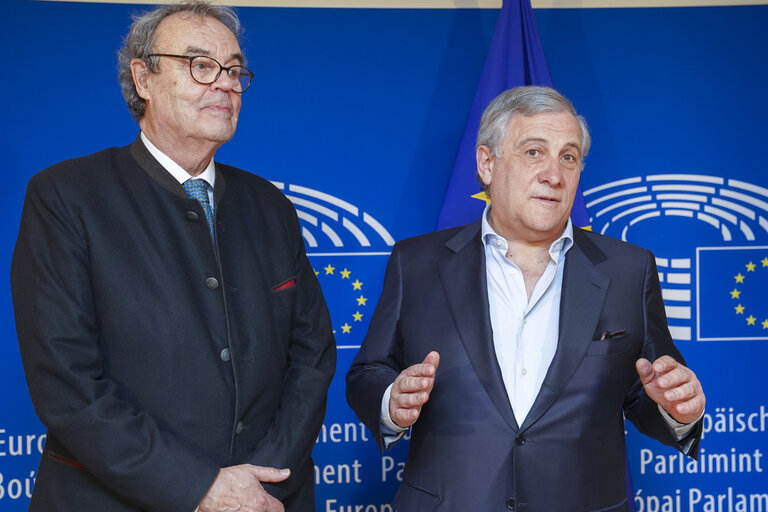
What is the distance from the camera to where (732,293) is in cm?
326

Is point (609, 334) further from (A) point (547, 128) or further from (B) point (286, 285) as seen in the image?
(B) point (286, 285)

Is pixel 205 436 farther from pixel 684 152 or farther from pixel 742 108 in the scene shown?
pixel 742 108

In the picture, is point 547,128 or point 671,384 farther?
point 547,128

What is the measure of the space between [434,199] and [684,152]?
3.63 feet

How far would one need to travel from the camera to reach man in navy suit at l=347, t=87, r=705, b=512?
184 centimetres

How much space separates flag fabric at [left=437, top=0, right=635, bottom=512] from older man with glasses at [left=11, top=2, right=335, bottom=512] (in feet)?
3.69

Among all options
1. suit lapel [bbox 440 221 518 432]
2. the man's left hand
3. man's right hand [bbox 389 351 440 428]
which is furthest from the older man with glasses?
the man's left hand

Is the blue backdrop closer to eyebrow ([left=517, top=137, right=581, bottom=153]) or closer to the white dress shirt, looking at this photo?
eyebrow ([left=517, top=137, right=581, bottom=153])

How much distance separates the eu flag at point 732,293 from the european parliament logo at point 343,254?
136 centimetres

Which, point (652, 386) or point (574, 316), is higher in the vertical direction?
point (574, 316)

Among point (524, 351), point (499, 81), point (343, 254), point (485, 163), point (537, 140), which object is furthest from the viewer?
point (343, 254)

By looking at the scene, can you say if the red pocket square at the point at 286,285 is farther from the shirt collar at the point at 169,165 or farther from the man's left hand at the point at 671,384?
the man's left hand at the point at 671,384

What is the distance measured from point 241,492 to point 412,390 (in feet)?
1.41

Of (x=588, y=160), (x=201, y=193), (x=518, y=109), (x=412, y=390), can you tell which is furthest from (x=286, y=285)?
(x=588, y=160)
